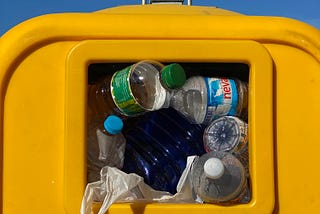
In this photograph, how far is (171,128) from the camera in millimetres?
1819

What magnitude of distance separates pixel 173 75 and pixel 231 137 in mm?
229

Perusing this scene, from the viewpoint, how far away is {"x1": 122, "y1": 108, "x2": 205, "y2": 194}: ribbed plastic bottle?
5.87 ft

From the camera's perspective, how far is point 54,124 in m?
1.66

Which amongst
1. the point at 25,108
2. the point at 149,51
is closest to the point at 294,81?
the point at 149,51

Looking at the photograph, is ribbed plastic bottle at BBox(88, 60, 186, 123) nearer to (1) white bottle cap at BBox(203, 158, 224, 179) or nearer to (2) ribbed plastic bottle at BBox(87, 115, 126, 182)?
(2) ribbed plastic bottle at BBox(87, 115, 126, 182)

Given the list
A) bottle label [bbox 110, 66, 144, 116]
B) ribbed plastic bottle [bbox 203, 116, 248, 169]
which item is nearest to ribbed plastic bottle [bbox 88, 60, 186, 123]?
bottle label [bbox 110, 66, 144, 116]

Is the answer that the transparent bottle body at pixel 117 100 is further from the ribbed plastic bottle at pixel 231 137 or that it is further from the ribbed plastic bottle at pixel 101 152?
the ribbed plastic bottle at pixel 231 137

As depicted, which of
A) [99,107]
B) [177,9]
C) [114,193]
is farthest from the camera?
[177,9]

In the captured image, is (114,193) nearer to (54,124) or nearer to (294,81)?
(54,124)

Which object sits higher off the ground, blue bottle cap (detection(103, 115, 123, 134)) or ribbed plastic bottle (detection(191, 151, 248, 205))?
blue bottle cap (detection(103, 115, 123, 134))

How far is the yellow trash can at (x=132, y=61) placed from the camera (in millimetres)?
1638

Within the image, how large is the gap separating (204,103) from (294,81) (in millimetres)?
237

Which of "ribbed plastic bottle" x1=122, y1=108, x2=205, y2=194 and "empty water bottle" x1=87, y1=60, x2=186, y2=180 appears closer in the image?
"empty water bottle" x1=87, y1=60, x2=186, y2=180

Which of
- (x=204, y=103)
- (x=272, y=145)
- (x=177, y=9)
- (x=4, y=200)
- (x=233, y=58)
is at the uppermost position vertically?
(x=177, y=9)
